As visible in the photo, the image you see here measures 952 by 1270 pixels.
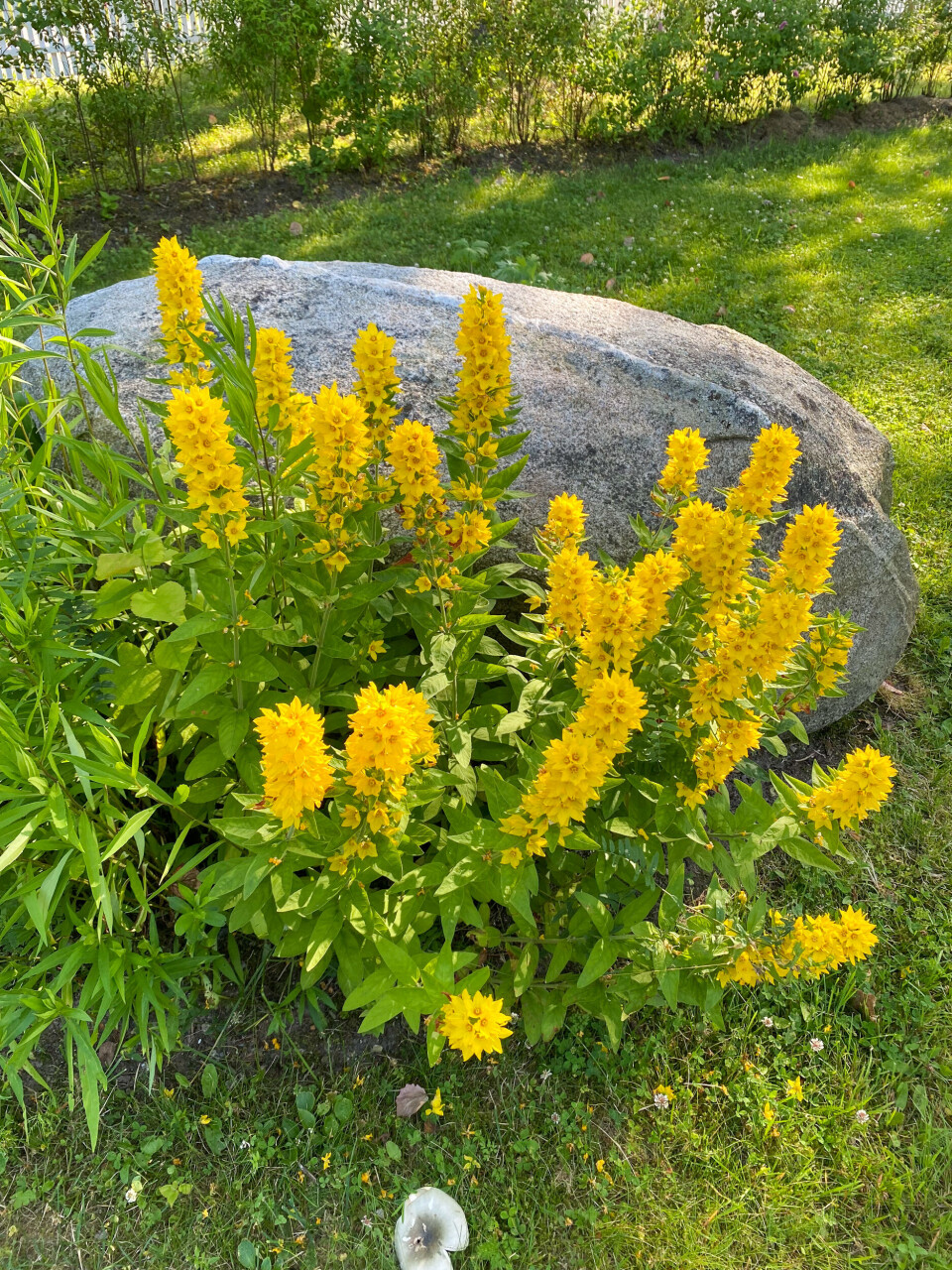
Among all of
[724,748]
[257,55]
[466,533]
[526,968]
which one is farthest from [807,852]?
[257,55]

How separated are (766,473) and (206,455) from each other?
46.8 inches

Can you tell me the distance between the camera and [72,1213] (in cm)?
203

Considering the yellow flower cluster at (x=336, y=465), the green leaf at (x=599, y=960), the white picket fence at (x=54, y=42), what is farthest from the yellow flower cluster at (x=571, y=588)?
the white picket fence at (x=54, y=42)

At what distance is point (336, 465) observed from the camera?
190 cm

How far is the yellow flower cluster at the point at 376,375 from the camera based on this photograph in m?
1.94

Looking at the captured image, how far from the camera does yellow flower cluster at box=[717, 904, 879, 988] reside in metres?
1.94

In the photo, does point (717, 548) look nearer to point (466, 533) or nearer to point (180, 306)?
point (466, 533)

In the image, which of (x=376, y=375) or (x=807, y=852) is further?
(x=807, y=852)

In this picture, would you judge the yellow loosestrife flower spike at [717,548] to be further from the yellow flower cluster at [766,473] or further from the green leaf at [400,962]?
the green leaf at [400,962]

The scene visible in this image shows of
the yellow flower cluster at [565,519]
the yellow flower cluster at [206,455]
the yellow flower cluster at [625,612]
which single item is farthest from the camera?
the yellow flower cluster at [565,519]

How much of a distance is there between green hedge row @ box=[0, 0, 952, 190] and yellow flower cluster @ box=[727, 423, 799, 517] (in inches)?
226

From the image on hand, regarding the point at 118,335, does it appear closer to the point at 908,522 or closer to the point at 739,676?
the point at 739,676

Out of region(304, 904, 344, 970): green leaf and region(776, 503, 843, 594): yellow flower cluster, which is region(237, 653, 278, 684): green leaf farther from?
region(776, 503, 843, 594): yellow flower cluster

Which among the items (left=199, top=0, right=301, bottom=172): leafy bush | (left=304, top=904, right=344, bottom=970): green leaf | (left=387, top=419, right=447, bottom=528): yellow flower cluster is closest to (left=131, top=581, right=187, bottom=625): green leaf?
(left=387, top=419, right=447, bottom=528): yellow flower cluster
